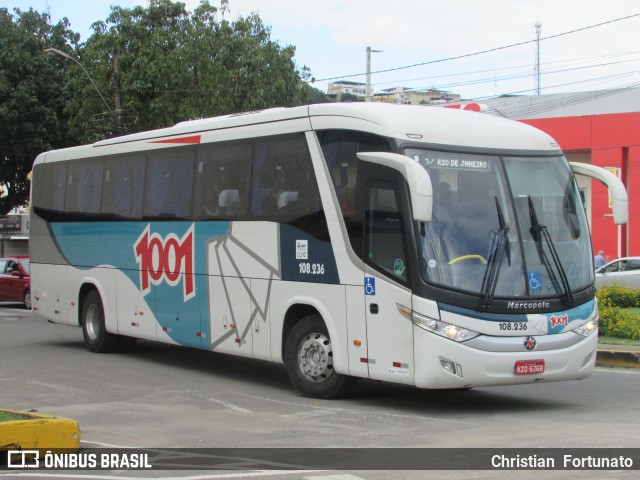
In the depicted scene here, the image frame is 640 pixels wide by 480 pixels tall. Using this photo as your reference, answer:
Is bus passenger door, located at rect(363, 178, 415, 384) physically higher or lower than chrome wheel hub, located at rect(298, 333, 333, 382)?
higher

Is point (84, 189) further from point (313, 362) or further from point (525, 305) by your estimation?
point (525, 305)

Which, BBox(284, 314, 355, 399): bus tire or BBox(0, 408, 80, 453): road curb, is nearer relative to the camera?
BBox(0, 408, 80, 453): road curb

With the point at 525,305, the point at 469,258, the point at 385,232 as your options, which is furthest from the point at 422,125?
the point at 525,305

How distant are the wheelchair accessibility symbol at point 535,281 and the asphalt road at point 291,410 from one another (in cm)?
139

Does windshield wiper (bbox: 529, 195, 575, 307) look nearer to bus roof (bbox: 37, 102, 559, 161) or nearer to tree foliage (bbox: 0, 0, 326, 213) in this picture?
bus roof (bbox: 37, 102, 559, 161)

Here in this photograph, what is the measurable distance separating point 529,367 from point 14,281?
23.5 metres

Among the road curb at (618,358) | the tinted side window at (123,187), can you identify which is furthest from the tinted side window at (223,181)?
the road curb at (618,358)

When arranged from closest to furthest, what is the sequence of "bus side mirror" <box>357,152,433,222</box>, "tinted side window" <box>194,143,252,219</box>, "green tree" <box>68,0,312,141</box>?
"bus side mirror" <box>357,152,433,222</box>
"tinted side window" <box>194,143,252,219</box>
"green tree" <box>68,0,312,141</box>

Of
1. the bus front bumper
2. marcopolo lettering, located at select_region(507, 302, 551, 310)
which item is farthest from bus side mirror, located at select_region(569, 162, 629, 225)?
the bus front bumper

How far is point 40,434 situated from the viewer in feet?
26.1

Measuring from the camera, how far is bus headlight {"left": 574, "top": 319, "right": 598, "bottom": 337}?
34.8 ft

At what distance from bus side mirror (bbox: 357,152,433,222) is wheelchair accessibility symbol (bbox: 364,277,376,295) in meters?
1.13

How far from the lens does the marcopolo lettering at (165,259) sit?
1412 centimetres

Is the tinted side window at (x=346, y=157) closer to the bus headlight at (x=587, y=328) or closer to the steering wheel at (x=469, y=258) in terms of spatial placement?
the steering wheel at (x=469, y=258)
